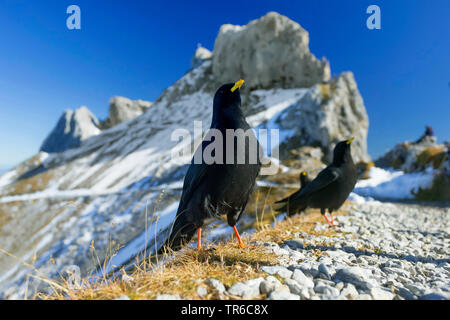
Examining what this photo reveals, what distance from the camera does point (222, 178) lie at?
3.14 meters

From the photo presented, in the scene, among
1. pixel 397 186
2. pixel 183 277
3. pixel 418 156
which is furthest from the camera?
pixel 418 156

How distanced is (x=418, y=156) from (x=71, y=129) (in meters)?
104

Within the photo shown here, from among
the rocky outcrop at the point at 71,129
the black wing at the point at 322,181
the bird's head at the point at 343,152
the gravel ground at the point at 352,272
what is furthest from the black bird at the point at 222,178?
the rocky outcrop at the point at 71,129

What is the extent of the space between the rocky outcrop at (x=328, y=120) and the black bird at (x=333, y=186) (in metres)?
21.7

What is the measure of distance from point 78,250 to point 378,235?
25.2 meters

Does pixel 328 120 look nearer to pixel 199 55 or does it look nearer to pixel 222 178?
pixel 222 178

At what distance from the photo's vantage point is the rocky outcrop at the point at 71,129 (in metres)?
83.3

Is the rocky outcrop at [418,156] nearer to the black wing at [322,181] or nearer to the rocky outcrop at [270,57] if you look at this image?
the black wing at [322,181]

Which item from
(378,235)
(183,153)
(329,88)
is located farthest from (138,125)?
(378,235)

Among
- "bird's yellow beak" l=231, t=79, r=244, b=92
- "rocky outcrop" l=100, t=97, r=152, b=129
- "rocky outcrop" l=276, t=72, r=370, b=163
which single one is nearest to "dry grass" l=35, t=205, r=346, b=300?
"bird's yellow beak" l=231, t=79, r=244, b=92

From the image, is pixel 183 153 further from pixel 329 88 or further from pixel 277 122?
pixel 329 88

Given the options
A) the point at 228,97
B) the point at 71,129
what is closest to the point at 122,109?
the point at 71,129

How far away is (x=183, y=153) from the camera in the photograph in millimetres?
34969
